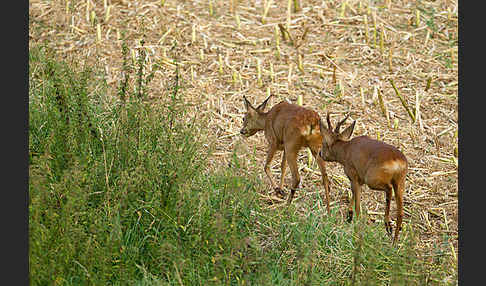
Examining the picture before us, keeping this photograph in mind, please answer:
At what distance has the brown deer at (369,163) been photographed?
6.53 meters

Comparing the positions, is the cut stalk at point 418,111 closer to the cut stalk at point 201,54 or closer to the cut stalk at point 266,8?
the cut stalk at point 266,8

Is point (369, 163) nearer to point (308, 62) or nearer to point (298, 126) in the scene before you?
point (298, 126)

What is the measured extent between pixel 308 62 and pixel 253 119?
2212 mm

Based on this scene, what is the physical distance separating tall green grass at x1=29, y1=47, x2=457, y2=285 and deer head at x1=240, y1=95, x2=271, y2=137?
0.78m

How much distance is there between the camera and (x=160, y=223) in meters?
6.28

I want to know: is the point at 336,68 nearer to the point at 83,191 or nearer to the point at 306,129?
the point at 306,129

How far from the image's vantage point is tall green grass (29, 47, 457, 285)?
5.57 meters

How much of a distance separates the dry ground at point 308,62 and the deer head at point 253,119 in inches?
11.9

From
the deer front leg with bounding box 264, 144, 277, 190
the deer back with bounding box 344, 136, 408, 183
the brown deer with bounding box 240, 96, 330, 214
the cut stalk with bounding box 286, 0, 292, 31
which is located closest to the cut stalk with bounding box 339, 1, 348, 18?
the cut stalk with bounding box 286, 0, 292, 31

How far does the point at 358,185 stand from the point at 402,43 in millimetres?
4004

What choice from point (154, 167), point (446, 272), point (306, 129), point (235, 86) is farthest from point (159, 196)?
point (235, 86)

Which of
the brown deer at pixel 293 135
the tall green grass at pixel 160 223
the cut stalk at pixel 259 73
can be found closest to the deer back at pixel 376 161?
the tall green grass at pixel 160 223

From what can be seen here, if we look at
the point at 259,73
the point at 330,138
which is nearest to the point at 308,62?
the point at 259,73

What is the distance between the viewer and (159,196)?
249 inches
